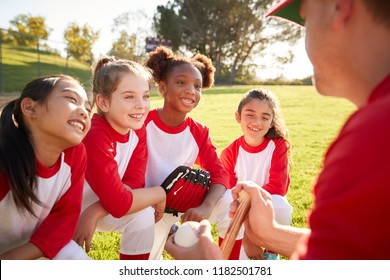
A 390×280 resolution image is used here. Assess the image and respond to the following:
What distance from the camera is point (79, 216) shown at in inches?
95.4

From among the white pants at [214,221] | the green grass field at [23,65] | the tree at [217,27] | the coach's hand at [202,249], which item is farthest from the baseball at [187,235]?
the tree at [217,27]

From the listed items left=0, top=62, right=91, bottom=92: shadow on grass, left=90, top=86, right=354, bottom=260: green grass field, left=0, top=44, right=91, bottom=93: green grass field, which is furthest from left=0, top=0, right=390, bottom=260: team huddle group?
left=0, top=44, right=91, bottom=93: green grass field

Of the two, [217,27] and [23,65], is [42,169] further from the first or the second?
[217,27]

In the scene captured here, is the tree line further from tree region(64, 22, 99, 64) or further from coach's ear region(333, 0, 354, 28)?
coach's ear region(333, 0, 354, 28)

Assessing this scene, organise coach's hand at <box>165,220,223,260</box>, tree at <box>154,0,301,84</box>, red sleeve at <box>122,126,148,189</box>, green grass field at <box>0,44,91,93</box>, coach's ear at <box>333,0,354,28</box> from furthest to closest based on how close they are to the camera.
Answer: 1. tree at <box>154,0,301,84</box>
2. green grass field at <box>0,44,91,93</box>
3. red sleeve at <box>122,126,148,189</box>
4. coach's hand at <box>165,220,223,260</box>
5. coach's ear at <box>333,0,354,28</box>

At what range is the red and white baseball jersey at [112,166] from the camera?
246 centimetres

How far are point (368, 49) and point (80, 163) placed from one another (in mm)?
1706

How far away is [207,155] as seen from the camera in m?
3.28

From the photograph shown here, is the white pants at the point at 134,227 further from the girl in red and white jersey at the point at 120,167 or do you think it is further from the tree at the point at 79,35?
the tree at the point at 79,35

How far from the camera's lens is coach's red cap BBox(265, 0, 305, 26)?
1584 millimetres

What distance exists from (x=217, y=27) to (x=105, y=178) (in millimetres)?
39541

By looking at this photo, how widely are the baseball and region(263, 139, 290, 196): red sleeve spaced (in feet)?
5.19

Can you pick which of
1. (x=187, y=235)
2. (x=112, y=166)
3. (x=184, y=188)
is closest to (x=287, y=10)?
(x=187, y=235)
